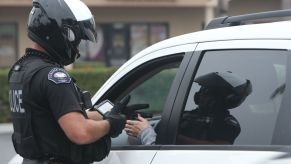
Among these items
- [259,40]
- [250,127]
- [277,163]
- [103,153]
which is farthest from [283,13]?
[103,153]

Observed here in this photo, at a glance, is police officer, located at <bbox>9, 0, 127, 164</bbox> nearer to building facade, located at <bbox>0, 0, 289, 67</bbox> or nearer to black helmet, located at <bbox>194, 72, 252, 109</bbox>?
black helmet, located at <bbox>194, 72, 252, 109</bbox>

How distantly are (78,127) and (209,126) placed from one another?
607mm

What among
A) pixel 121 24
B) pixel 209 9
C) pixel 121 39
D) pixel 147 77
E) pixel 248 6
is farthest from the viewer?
pixel 248 6

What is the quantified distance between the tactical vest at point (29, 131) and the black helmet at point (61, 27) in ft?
0.33

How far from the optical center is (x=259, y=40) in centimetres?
261

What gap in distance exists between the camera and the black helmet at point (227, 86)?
8.89 feet

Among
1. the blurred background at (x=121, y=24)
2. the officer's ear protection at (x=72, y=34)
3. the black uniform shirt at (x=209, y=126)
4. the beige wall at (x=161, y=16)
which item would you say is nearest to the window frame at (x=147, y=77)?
the black uniform shirt at (x=209, y=126)

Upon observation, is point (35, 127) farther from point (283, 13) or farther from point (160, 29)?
point (160, 29)

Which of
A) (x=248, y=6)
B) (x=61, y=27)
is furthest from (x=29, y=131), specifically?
(x=248, y=6)

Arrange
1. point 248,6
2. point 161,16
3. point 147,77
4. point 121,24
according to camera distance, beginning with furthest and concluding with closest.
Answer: point 248,6 → point 161,16 → point 121,24 → point 147,77

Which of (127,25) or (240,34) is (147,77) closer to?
(240,34)

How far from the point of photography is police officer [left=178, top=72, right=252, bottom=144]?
107 inches

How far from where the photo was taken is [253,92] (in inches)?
104

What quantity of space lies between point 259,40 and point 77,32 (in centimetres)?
85
